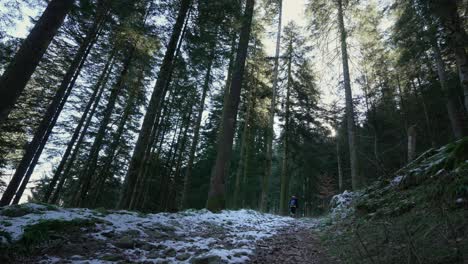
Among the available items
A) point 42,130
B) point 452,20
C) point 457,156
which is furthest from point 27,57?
point 452,20

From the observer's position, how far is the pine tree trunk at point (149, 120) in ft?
22.1

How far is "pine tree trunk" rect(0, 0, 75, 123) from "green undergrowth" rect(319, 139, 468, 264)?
4944 millimetres

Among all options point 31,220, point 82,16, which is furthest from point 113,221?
point 82,16

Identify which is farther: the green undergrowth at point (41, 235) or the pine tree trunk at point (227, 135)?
the pine tree trunk at point (227, 135)

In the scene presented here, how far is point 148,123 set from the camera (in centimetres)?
716

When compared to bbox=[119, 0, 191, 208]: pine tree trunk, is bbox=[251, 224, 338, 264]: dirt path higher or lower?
lower

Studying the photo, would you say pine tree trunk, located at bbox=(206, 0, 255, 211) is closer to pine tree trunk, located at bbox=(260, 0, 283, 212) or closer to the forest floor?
the forest floor

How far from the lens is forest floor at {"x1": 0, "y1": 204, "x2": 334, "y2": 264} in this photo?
2.91 metres

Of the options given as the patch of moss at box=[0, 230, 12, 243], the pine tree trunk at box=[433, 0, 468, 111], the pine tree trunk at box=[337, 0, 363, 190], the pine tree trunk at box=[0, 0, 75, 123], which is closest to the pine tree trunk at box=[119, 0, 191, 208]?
the pine tree trunk at box=[0, 0, 75, 123]

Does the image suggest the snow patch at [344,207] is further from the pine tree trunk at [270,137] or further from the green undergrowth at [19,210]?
the green undergrowth at [19,210]

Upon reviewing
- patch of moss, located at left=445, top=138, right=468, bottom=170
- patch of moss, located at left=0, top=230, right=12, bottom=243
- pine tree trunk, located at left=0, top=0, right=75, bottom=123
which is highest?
pine tree trunk, located at left=0, top=0, right=75, bottom=123

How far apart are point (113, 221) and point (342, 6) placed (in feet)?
45.4

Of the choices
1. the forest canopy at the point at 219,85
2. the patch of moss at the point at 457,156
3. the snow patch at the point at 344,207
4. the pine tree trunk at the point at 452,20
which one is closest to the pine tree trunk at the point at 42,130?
the forest canopy at the point at 219,85

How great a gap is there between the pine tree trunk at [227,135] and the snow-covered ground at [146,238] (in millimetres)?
2315
